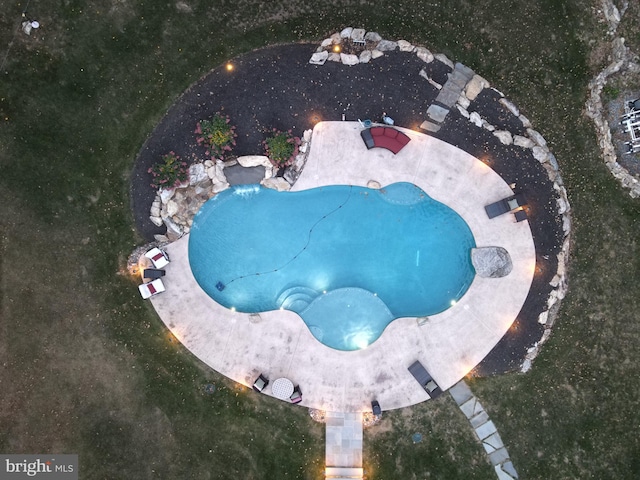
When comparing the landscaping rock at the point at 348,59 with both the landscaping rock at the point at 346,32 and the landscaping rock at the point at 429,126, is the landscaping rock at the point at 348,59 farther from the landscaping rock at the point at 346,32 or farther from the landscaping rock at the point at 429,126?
the landscaping rock at the point at 429,126

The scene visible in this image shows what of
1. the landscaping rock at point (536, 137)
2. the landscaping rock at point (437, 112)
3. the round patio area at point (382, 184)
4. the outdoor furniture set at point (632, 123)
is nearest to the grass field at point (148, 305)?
the landscaping rock at point (536, 137)

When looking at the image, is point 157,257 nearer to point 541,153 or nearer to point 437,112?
point 437,112

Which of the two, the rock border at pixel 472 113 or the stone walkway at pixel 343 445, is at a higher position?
the rock border at pixel 472 113

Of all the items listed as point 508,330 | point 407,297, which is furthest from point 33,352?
point 508,330

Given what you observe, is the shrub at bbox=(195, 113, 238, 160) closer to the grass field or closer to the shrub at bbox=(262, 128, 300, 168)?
the shrub at bbox=(262, 128, 300, 168)

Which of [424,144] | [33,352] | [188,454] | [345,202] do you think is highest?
[424,144]

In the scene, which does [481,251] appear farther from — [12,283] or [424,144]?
[12,283]

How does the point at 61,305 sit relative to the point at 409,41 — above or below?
below
